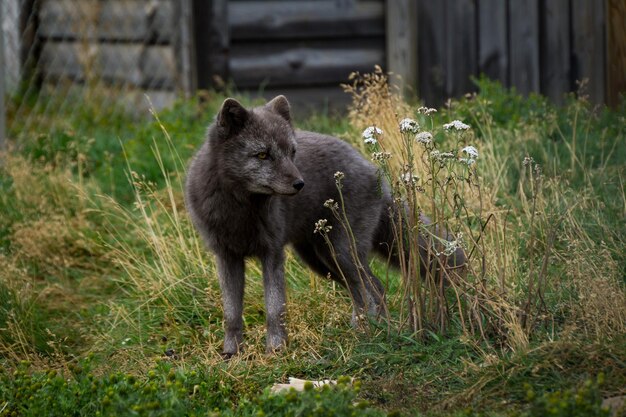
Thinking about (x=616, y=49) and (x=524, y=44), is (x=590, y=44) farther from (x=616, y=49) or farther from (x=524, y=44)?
(x=616, y=49)

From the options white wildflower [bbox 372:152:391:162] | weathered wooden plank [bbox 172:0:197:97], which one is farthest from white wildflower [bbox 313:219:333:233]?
weathered wooden plank [bbox 172:0:197:97]

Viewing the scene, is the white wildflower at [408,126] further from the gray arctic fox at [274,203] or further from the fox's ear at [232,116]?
the fox's ear at [232,116]

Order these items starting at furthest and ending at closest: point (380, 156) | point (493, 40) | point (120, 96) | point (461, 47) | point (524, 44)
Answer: point (120, 96), point (461, 47), point (493, 40), point (524, 44), point (380, 156)

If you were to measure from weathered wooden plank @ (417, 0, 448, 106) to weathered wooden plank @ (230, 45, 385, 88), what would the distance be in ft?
1.66

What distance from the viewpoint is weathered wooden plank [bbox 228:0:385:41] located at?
32.2ft

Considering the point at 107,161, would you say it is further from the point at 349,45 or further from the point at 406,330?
the point at 406,330

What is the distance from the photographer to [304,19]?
1001 centimetres

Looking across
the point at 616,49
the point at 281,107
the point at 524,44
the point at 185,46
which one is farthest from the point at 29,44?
the point at 281,107

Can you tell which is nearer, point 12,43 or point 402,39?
point 402,39

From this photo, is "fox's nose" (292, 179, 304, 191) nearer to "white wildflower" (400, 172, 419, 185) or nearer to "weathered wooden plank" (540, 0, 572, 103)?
"white wildflower" (400, 172, 419, 185)

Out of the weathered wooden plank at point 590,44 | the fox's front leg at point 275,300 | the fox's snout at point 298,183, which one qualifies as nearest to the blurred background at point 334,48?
the weathered wooden plank at point 590,44

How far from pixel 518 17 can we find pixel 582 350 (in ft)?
19.2

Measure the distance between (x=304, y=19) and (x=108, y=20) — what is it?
2.46 m

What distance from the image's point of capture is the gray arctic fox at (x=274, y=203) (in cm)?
521
